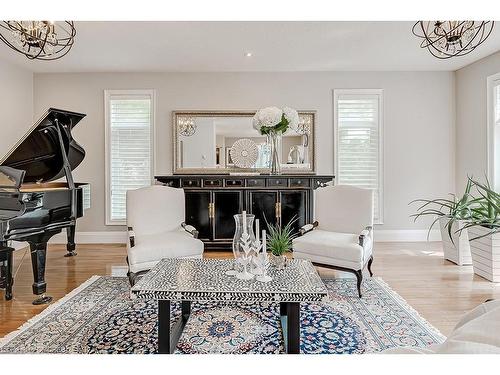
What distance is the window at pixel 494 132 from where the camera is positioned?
4.91 metres

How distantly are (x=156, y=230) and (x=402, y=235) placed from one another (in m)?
4.02

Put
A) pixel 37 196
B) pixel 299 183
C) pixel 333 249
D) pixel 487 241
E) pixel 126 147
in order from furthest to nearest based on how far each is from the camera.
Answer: pixel 126 147 < pixel 299 183 < pixel 487 241 < pixel 333 249 < pixel 37 196

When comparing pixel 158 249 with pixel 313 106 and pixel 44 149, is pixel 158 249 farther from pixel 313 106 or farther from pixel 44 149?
pixel 313 106

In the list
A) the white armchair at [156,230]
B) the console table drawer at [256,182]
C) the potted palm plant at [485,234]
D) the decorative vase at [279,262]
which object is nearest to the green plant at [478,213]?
the potted palm plant at [485,234]

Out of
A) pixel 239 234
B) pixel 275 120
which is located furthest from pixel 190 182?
pixel 239 234

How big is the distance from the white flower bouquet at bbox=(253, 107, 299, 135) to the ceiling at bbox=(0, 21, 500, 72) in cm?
79

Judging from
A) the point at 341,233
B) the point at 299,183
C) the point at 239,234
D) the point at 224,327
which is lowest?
the point at 224,327

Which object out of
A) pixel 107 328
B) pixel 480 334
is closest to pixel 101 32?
pixel 107 328

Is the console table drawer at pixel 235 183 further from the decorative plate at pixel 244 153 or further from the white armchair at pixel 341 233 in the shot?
the white armchair at pixel 341 233

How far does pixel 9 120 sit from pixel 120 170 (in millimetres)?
1654

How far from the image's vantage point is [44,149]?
3643mm

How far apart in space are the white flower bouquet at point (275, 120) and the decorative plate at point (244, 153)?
779 millimetres

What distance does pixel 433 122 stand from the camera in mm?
5820

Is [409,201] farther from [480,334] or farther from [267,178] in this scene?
[480,334]
